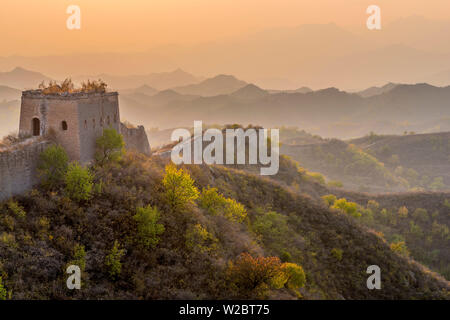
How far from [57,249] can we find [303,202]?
27013 millimetres

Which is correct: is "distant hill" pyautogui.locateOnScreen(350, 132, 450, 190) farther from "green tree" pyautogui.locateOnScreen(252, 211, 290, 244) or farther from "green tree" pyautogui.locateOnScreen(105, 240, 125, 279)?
"green tree" pyautogui.locateOnScreen(105, 240, 125, 279)

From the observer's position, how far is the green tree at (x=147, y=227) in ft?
70.3

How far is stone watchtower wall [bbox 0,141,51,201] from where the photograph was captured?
21359mm

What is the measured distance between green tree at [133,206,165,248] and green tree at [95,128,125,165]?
284 inches

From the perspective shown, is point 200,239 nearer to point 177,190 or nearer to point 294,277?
point 177,190

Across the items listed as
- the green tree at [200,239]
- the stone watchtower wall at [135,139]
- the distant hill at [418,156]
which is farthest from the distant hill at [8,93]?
the distant hill at [418,156]

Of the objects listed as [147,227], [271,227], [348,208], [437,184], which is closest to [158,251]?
[147,227]

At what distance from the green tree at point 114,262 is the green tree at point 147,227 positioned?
1597 millimetres

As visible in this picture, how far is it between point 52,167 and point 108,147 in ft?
17.4

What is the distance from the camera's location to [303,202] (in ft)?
133

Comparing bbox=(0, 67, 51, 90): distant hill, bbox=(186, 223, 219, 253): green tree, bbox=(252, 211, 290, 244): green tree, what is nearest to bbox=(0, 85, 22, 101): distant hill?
bbox=(0, 67, 51, 90): distant hill

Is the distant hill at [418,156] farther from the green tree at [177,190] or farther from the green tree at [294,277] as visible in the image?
the green tree at [177,190]
